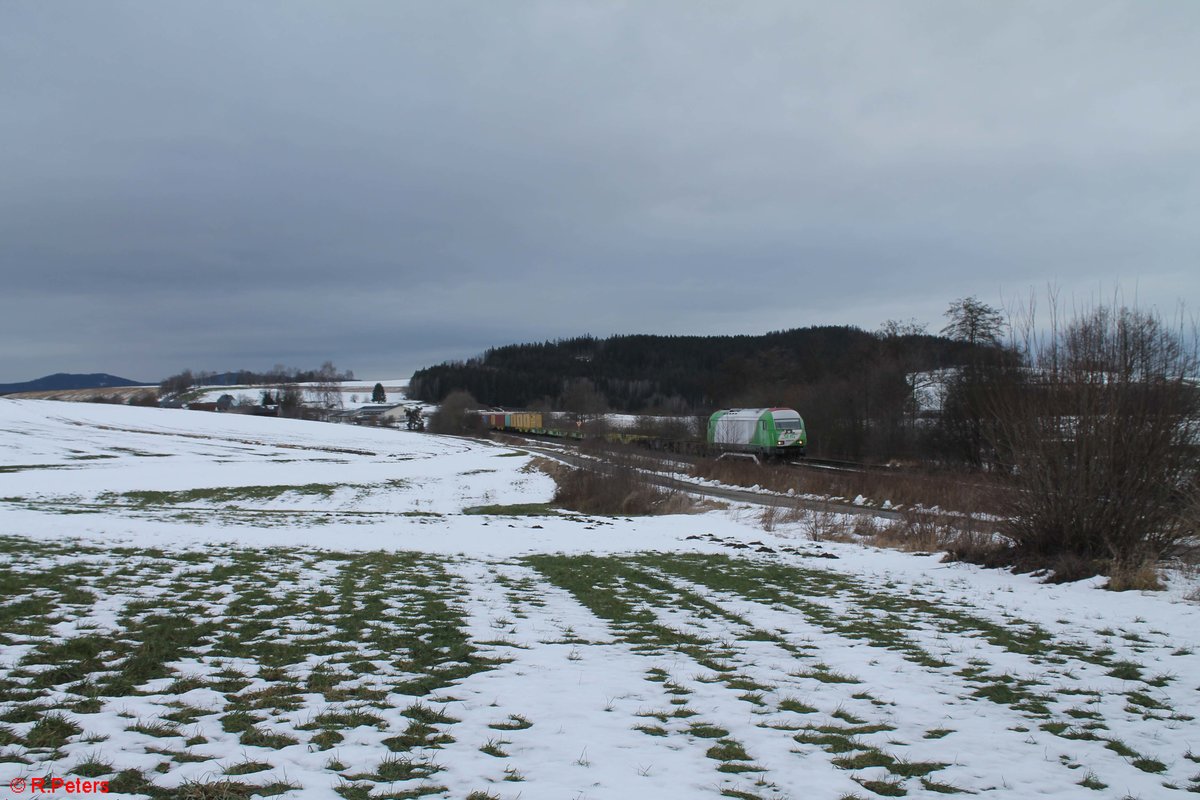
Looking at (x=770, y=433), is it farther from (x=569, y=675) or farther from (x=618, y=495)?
(x=569, y=675)

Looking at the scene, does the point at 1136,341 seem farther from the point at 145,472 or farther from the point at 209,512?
the point at 145,472

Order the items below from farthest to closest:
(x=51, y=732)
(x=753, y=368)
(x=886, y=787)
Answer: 1. (x=753, y=368)
2. (x=51, y=732)
3. (x=886, y=787)

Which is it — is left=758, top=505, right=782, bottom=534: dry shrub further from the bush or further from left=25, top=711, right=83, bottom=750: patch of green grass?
the bush

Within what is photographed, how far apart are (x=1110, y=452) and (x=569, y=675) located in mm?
11943

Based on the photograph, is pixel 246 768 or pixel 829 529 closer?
pixel 246 768

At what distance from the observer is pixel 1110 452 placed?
14.2m

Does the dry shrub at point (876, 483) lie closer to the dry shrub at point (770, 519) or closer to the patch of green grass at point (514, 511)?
the dry shrub at point (770, 519)

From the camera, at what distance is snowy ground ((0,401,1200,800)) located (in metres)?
4.94

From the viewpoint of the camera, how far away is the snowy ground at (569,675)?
16.2ft

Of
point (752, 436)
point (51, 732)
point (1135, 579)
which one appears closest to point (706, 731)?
point (51, 732)

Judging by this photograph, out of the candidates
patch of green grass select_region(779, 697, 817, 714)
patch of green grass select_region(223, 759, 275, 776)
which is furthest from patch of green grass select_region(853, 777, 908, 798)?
patch of green grass select_region(223, 759, 275, 776)

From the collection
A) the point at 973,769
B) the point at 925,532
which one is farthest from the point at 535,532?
the point at 973,769

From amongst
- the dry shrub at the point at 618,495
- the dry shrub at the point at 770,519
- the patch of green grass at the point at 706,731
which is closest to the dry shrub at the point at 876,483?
the dry shrub at the point at 770,519

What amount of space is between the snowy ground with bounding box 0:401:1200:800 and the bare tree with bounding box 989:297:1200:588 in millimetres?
1902
